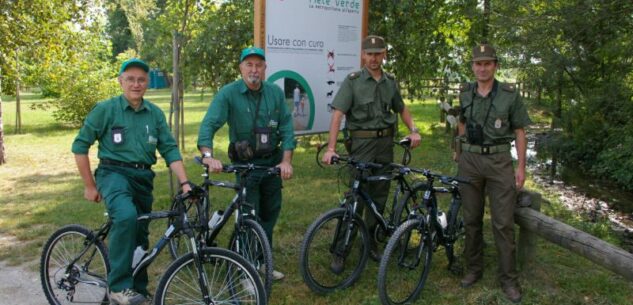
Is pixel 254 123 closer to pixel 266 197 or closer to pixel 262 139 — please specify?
pixel 262 139

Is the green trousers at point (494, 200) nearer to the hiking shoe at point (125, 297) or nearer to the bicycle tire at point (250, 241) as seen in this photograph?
the bicycle tire at point (250, 241)

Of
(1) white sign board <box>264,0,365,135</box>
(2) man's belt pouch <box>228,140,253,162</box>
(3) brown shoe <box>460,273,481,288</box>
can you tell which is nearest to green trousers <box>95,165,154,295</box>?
(2) man's belt pouch <box>228,140,253,162</box>

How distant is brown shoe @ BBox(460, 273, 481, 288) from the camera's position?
4562mm

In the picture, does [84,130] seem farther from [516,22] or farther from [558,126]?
[558,126]

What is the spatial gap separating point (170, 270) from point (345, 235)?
60.8 inches

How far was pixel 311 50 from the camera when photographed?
19.4 ft

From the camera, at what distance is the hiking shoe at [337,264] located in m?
4.43

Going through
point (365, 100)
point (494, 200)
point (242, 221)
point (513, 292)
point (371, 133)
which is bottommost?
point (513, 292)

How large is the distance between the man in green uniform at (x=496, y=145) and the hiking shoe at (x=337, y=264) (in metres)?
1.19

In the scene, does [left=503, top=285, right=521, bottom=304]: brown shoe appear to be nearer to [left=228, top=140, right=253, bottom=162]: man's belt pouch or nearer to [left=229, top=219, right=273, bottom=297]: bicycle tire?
[left=229, top=219, right=273, bottom=297]: bicycle tire

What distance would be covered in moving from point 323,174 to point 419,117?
1177cm

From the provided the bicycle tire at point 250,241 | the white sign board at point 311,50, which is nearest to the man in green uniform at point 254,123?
the bicycle tire at point 250,241

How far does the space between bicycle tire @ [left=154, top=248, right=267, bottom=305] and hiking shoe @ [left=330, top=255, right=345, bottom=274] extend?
115 cm

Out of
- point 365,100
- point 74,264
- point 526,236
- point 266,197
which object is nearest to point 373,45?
point 365,100
